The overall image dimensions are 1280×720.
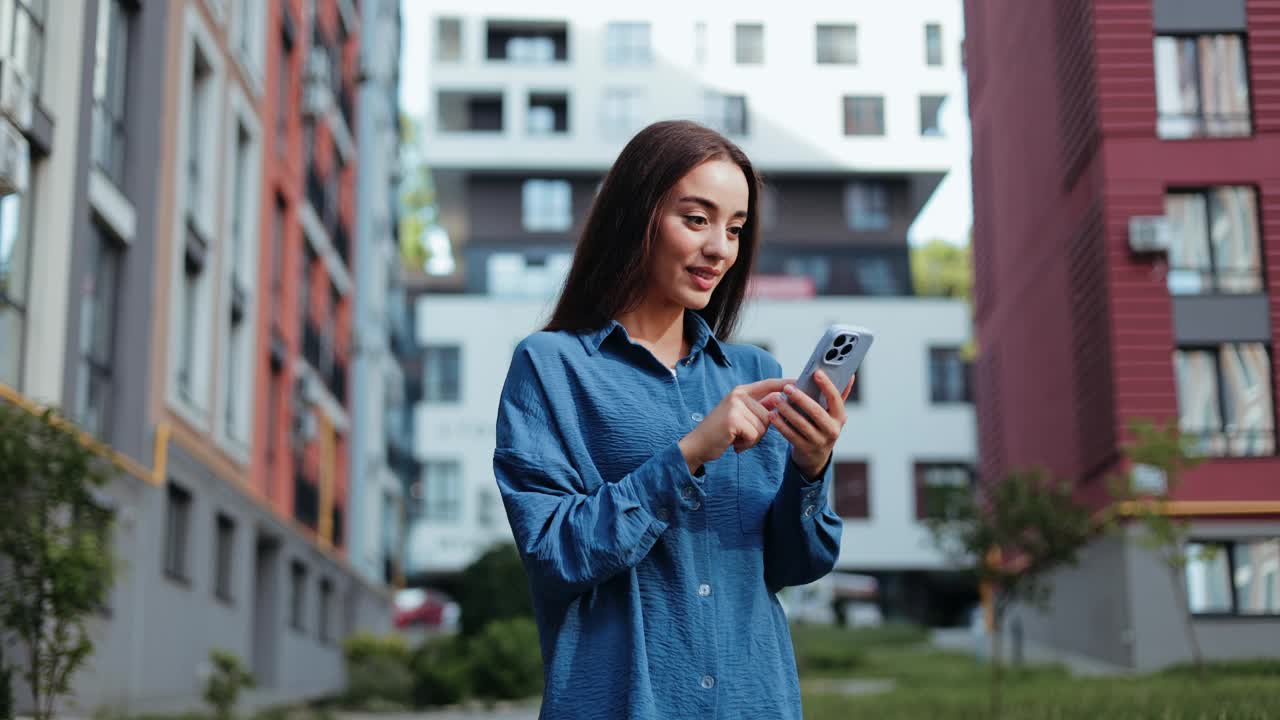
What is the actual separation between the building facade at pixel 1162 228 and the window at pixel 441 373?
39330 mm

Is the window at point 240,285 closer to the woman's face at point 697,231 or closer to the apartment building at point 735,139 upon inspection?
the woman's face at point 697,231

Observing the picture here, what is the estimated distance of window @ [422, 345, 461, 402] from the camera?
1965 inches

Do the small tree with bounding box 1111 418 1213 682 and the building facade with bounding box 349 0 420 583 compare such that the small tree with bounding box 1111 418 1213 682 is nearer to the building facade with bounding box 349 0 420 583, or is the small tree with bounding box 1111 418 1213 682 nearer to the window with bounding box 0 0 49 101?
the window with bounding box 0 0 49 101

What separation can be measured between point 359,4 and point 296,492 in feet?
44.7

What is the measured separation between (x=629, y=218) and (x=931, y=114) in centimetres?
3642

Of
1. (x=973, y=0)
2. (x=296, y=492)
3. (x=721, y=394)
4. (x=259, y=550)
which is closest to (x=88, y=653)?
(x=973, y=0)

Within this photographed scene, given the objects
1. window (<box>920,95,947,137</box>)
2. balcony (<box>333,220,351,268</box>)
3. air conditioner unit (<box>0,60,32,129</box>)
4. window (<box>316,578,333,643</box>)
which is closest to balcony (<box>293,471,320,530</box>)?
window (<box>316,578,333,643</box>)

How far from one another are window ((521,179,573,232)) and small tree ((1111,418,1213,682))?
42.9m

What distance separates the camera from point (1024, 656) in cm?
1945

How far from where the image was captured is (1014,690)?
13.6 metres

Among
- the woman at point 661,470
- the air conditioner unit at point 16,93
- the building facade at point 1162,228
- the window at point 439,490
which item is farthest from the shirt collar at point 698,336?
the window at point 439,490

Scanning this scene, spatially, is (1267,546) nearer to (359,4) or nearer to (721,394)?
(721,394)

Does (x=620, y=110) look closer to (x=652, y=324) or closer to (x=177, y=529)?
(x=177, y=529)

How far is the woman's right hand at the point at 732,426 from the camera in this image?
2447mm
